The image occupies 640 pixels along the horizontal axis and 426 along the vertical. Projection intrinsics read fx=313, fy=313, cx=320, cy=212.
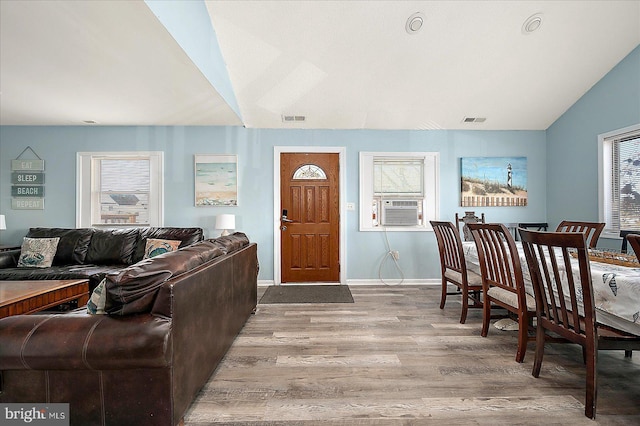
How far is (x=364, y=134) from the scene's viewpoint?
180 inches

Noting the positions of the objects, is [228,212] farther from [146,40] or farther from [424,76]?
[424,76]

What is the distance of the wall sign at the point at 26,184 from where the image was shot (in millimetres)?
4375

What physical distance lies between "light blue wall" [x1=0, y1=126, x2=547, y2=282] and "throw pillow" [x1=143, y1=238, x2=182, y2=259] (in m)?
0.68

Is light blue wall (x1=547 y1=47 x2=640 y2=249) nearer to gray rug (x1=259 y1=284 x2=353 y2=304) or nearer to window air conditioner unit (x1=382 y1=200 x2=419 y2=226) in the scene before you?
window air conditioner unit (x1=382 y1=200 x2=419 y2=226)

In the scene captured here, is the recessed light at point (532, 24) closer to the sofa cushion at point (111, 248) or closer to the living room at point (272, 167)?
the living room at point (272, 167)

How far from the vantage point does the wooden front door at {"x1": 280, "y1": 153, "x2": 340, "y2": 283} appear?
4574 millimetres

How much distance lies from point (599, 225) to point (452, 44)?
223 cm

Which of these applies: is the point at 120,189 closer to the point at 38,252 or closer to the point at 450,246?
the point at 38,252

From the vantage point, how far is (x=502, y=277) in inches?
92.0

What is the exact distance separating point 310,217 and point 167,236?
1906 mm

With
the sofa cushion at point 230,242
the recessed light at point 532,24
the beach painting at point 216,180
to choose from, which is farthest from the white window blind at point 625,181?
the beach painting at point 216,180

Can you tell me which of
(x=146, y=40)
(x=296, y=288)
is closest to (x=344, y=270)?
(x=296, y=288)

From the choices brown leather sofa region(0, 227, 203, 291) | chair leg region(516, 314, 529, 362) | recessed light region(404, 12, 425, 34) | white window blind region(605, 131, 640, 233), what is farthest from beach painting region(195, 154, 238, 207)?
white window blind region(605, 131, 640, 233)

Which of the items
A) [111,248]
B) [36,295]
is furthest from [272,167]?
[36,295]
